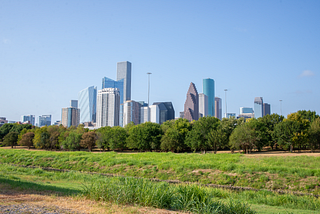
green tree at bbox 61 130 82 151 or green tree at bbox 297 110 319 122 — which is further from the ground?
green tree at bbox 297 110 319 122

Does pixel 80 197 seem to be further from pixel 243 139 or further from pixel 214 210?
pixel 243 139

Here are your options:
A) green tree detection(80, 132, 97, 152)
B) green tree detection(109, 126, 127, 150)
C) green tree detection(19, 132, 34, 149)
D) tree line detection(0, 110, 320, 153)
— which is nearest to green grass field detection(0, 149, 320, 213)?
tree line detection(0, 110, 320, 153)

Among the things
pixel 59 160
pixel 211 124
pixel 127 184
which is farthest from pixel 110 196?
pixel 211 124

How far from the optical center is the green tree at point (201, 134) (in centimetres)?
6594

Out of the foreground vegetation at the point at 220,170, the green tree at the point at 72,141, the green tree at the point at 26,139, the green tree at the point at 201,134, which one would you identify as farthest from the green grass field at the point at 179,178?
the green tree at the point at 26,139

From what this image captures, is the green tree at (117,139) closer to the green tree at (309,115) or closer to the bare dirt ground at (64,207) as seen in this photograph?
the green tree at (309,115)

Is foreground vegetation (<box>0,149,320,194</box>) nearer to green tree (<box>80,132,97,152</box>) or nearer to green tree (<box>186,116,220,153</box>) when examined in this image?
green tree (<box>186,116,220,153</box>)

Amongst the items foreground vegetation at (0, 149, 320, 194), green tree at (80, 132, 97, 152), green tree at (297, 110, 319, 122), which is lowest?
foreground vegetation at (0, 149, 320, 194)

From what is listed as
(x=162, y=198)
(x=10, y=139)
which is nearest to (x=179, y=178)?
(x=162, y=198)

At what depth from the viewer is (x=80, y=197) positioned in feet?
33.9

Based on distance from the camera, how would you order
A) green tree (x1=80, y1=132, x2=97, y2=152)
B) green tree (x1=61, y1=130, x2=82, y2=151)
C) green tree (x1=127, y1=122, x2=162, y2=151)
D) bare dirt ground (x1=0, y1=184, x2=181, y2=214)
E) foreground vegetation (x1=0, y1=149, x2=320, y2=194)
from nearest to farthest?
bare dirt ground (x1=0, y1=184, x2=181, y2=214), foreground vegetation (x1=0, y1=149, x2=320, y2=194), green tree (x1=127, y1=122, x2=162, y2=151), green tree (x1=80, y1=132, x2=97, y2=152), green tree (x1=61, y1=130, x2=82, y2=151)

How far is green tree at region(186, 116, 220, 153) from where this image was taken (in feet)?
216

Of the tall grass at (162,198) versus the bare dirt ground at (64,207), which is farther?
the tall grass at (162,198)

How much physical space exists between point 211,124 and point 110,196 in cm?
6200
